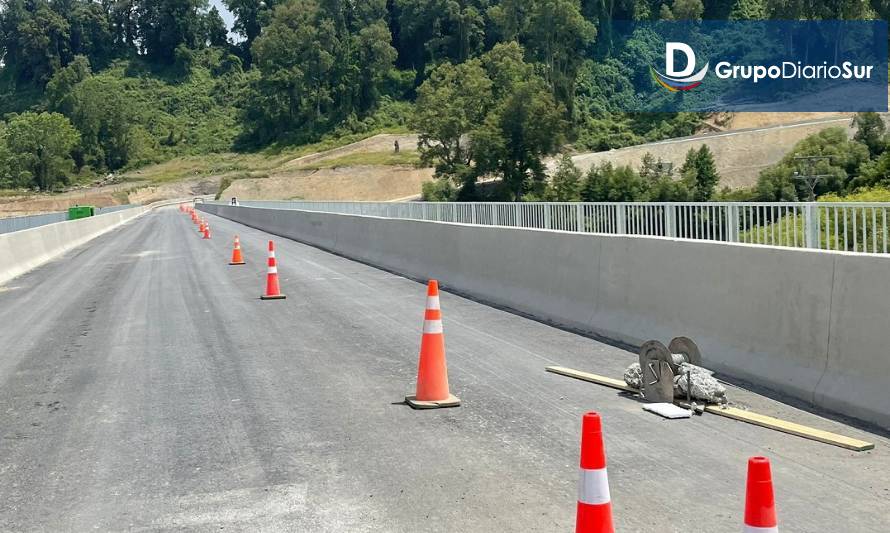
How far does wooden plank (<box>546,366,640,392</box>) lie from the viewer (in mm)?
8477

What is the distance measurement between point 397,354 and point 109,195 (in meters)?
126

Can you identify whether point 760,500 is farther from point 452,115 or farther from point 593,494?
point 452,115

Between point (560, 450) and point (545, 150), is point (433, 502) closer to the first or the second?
point (560, 450)

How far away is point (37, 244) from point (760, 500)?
29.0 metres

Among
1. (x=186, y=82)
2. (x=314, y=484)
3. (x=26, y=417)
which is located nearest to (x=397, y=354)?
(x=26, y=417)

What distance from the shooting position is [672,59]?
151 meters

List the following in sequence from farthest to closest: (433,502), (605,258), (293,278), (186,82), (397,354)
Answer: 1. (186,82)
2. (293,278)
3. (605,258)
4. (397,354)
5. (433,502)

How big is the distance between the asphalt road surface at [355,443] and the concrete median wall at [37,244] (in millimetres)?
11900

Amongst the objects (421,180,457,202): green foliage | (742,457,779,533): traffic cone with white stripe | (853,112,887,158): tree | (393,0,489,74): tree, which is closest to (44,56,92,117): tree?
(393,0,489,74): tree

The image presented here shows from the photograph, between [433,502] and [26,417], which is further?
[26,417]

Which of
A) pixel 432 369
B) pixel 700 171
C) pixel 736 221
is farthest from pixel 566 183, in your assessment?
pixel 432 369

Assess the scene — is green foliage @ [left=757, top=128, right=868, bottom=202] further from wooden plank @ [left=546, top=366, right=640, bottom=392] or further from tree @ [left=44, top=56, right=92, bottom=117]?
tree @ [left=44, top=56, right=92, bottom=117]

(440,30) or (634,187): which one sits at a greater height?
(440,30)

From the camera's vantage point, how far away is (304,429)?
23.4ft
